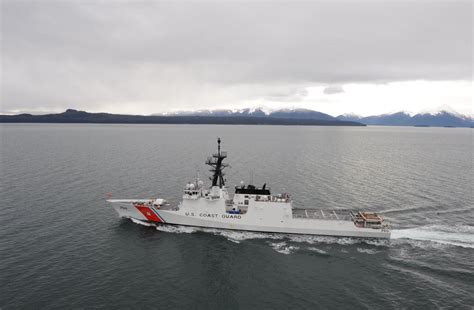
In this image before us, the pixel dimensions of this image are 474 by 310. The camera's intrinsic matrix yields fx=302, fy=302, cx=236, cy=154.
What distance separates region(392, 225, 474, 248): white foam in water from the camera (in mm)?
37094

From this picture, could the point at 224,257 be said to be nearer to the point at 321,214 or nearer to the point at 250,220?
the point at 250,220

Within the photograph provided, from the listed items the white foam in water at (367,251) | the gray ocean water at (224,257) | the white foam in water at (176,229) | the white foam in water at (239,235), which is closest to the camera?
the gray ocean water at (224,257)

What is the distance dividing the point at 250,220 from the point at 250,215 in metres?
0.68

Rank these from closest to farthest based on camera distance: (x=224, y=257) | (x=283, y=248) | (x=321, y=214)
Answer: (x=224, y=257) < (x=283, y=248) < (x=321, y=214)

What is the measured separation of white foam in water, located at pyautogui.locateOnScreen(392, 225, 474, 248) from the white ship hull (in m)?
2.87

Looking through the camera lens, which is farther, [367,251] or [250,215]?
[250,215]

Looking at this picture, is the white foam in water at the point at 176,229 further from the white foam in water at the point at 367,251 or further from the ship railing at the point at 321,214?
the white foam in water at the point at 367,251

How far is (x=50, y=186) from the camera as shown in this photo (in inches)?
2249

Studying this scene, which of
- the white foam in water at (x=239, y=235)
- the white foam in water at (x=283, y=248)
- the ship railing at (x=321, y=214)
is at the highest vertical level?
the ship railing at (x=321, y=214)

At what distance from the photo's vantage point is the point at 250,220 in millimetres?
40812

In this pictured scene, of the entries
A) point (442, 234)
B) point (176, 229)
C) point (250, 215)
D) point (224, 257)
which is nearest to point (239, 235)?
point (250, 215)

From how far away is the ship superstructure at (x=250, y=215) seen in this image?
129 feet

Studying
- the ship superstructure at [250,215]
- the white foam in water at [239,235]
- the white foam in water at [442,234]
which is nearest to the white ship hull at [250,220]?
the ship superstructure at [250,215]

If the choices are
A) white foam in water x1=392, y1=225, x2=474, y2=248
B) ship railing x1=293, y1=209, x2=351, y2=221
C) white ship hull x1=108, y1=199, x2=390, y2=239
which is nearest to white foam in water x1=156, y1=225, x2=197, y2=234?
white ship hull x1=108, y1=199, x2=390, y2=239
